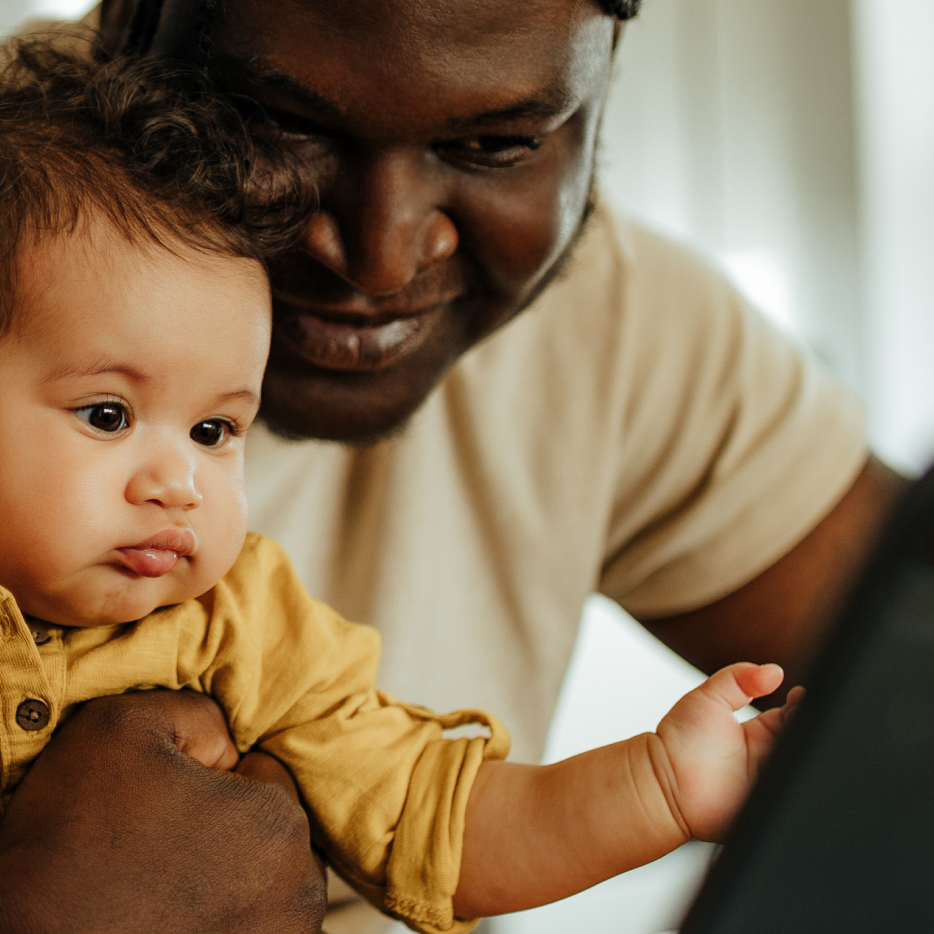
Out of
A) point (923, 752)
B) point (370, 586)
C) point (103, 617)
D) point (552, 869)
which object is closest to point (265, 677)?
point (103, 617)

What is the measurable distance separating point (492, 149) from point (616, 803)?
577 mm

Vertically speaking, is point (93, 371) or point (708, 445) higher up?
point (93, 371)

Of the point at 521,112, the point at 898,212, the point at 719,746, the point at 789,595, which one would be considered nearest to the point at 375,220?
the point at 521,112

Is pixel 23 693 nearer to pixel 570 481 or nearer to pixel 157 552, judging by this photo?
pixel 157 552

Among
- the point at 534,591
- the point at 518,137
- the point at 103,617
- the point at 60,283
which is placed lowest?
the point at 534,591

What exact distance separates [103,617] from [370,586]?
562 mm

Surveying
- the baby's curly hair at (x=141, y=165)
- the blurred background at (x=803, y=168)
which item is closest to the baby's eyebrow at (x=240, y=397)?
the baby's curly hair at (x=141, y=165)

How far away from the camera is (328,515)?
126 centimetres

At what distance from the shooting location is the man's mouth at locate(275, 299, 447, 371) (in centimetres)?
97

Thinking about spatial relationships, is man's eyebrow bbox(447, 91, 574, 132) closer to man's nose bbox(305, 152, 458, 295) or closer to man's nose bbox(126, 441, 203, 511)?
man's nose bbox(305, 152, 458, 295)

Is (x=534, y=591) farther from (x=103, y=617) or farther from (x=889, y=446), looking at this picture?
(x=889, y=446)

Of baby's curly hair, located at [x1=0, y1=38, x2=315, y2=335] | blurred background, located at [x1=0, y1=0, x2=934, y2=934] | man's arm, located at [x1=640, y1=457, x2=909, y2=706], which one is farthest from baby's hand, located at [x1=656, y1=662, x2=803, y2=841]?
blurred background, located at [x1=0, y1=0, x2=934, y2=934]

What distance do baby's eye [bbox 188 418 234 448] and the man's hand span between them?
19 centimetres

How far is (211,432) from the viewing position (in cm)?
76
